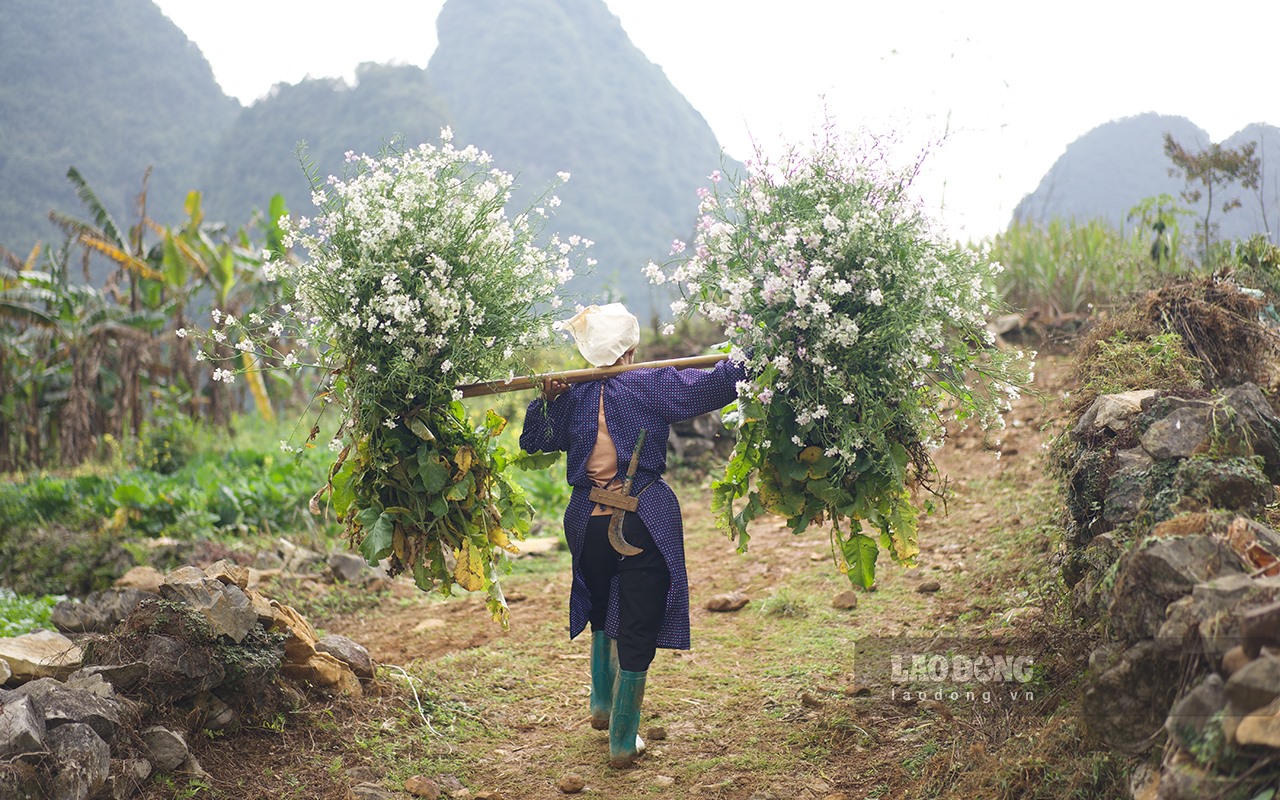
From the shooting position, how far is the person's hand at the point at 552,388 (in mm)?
4297

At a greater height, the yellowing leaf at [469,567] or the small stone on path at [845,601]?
the yellowing leaf at [469,567]

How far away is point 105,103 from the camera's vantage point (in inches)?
2041

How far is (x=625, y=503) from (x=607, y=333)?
0.77 m

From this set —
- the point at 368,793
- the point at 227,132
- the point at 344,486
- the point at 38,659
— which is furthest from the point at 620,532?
the point at 227,132

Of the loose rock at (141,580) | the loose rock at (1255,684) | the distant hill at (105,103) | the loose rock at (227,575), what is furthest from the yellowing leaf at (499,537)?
the distant hill at (105,103)

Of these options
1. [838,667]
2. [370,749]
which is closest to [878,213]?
[838,667]

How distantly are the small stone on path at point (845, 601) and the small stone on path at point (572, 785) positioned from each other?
2203 millimetres

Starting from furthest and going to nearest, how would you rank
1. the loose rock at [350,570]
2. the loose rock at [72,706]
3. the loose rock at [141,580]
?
the loose rock at [350,570]
the loose rock at [141,580]
the loose rock at [72,706]

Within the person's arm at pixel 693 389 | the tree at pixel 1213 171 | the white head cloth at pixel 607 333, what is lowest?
the person's arm at pixel 693 389

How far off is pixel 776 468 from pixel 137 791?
2.75m

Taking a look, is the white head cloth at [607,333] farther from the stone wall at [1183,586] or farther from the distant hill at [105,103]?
the distant hill at [105,103]

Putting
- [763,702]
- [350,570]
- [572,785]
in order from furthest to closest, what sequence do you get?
[350,570] → [763,702] → [572,785]

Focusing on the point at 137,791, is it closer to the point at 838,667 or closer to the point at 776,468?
the point at 776,468

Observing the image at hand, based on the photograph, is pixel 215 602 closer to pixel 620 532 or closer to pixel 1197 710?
pixel 620 532
